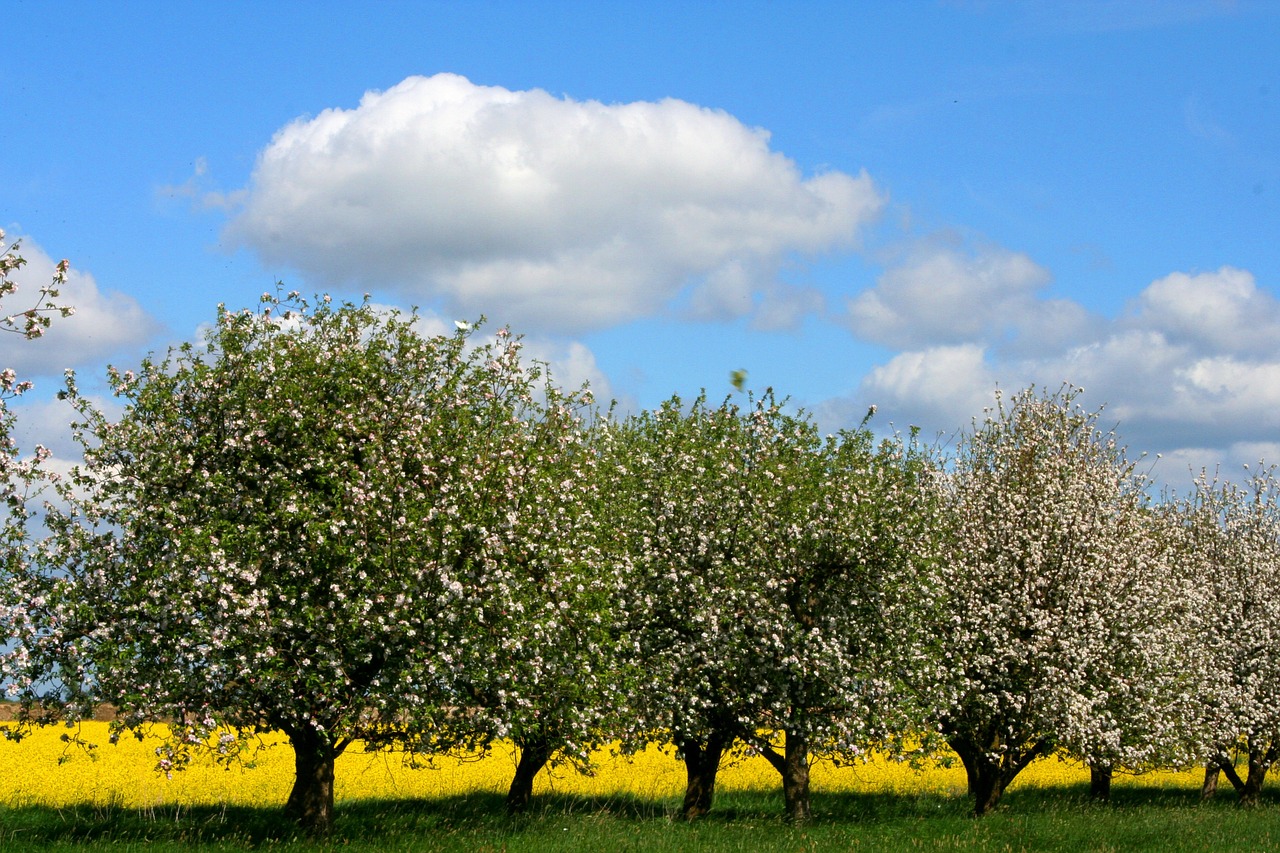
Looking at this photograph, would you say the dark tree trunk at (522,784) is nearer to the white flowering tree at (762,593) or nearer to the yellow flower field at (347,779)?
the yellow flower field at (347,779)

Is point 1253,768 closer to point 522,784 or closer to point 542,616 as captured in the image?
point 522,784

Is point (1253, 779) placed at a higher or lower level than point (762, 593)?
lower

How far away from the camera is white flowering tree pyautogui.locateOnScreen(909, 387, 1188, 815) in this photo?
29812 millimetres

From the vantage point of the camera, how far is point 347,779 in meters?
34.5

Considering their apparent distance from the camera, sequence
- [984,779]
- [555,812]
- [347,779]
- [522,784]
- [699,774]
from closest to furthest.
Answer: [555,812] < [522,784] < [699,774] < [984,779] < [347,779]

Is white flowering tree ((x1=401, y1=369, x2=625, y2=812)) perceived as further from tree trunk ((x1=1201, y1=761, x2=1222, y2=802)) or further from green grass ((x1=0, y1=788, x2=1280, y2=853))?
tree trunk ((x1=1201, y1=761, x2=1222, y2=802))

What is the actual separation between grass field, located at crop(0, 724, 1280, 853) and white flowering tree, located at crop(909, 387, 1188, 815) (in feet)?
7.07

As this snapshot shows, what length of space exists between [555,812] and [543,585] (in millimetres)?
8483

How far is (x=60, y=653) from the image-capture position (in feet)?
66.4

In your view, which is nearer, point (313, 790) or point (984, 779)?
point (313, 790)

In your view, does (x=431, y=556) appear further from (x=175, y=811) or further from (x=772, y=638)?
(x=175, y=811)

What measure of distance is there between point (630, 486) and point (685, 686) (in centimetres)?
505

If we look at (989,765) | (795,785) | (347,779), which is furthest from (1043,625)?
(347,779)

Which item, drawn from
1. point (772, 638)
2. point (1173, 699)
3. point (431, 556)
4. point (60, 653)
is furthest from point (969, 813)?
point (60, 653)
